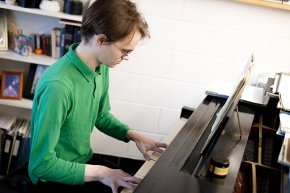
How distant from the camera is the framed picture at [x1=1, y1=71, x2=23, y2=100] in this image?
90.2 inches

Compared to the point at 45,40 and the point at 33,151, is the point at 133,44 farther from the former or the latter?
the point at 45,40

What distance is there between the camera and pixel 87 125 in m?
1.42

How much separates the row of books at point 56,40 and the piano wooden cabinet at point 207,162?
2.95 feet

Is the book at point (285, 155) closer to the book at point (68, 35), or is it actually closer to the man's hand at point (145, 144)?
the man's hand at point (145, 144)

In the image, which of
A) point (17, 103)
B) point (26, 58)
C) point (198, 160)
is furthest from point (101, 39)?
point (17, 103)

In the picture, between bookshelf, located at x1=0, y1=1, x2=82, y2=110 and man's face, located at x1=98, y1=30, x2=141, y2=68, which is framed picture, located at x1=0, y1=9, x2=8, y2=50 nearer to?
bookshelf, located at x1=0, y1=1, x2=82, y2=110

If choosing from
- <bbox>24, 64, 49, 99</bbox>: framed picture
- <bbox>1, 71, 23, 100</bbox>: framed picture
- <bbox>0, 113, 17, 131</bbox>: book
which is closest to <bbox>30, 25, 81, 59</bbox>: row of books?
<bbox>24, 64, 49, 99</bbox>: framed picture

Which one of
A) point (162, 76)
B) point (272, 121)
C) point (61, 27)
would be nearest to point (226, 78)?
point (162, 76)

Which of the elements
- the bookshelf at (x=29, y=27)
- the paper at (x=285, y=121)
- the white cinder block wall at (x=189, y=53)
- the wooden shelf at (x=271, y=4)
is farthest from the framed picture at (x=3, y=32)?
the paper at (x=285, y=121)

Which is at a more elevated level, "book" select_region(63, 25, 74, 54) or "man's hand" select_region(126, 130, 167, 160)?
"book" select_region(63, 25, 74, 54)

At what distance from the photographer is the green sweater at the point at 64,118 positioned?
1181mm

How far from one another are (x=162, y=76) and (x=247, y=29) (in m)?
0.59

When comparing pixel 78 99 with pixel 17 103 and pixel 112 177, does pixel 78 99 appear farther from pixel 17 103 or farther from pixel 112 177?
pixel 17 103

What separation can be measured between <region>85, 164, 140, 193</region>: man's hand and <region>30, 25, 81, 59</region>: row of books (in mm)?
1093
